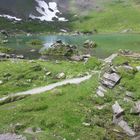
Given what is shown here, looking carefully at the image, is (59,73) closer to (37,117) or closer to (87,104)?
(87,104)

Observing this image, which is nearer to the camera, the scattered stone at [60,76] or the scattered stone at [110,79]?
the scattered stone at [110,79]

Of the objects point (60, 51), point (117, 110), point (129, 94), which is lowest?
point (60, 51)

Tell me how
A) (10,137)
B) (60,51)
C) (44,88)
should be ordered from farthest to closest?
1. (60,51)
2. (44,88)
3. (10,137)

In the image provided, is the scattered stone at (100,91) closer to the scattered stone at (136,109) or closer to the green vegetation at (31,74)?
the scattered stone at (136,109)

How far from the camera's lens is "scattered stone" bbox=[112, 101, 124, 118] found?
152 feet

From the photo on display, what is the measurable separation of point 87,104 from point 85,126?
246 inches

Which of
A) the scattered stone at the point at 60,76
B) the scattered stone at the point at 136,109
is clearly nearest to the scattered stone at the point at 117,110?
the scattered stone at the point at 136,109

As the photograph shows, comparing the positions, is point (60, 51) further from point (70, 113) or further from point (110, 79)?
point (70, 113)

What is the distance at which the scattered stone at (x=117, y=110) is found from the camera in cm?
4635

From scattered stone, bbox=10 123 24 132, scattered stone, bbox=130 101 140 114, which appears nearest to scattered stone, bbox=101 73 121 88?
scattered stone, bbox=130 101 140 114

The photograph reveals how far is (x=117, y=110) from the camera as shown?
47.2 m

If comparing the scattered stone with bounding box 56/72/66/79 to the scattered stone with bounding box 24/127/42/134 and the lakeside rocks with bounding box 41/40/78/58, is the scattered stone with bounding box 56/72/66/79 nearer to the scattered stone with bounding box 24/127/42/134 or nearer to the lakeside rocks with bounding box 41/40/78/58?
the scattered stone with bounding box 24/127/42/134

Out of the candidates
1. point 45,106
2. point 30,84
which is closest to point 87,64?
point 30,84

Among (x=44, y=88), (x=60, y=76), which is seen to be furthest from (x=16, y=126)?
(x=60, y=76)
